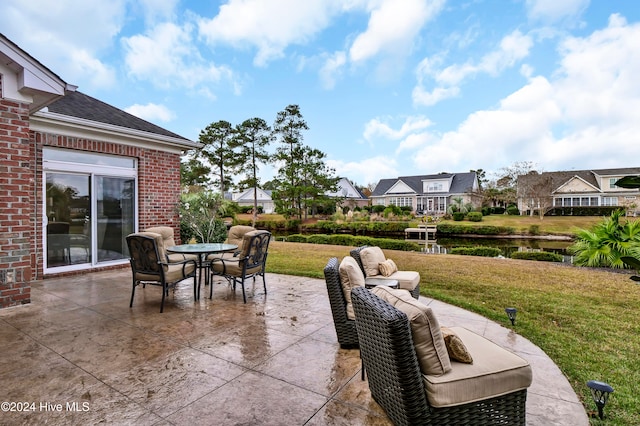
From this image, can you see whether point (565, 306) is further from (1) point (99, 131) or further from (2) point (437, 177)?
(2) point (437, 177)

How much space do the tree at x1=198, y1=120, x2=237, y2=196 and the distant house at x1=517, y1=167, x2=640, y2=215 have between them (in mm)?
25782

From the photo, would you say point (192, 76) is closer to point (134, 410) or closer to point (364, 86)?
point (364, 86)

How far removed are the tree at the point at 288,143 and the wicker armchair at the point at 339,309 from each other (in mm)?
23482

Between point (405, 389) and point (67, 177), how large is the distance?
24.6ft

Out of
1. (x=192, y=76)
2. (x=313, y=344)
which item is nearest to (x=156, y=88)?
(x=192, y=76)

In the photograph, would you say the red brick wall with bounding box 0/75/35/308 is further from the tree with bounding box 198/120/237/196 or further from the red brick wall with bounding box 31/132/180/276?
the tree with bounding box 198/120/237/196

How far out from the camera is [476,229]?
21.0 meters

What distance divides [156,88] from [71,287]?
10.3 meters

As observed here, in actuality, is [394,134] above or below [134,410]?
above

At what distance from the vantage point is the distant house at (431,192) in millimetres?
33938

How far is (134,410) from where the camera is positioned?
84.9 inches

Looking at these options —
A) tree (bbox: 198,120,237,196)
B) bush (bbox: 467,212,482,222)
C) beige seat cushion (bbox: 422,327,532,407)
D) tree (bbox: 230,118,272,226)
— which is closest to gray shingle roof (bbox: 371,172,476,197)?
bush (bbox: 467,212,482,222)

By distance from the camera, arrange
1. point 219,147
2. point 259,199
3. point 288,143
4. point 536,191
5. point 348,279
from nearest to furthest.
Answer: point 348,279, point 536,191, point 288,143, point 219,147, point 259,199

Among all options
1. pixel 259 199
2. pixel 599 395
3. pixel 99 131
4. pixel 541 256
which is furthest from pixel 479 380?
pixel 259 199
